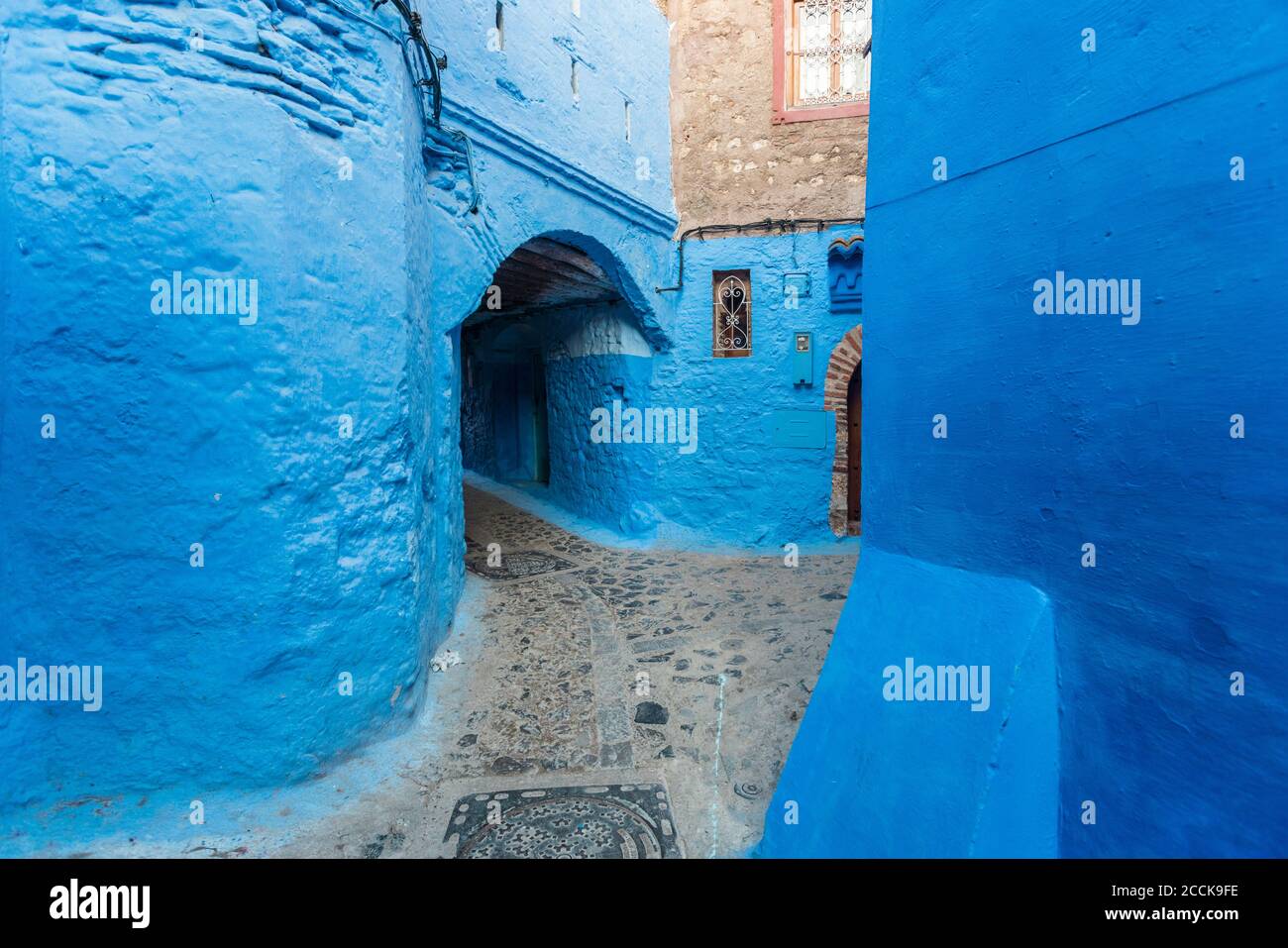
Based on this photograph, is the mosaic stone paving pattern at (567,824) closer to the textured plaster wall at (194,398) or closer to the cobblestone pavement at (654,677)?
the cobblestone pavement at (654,677)

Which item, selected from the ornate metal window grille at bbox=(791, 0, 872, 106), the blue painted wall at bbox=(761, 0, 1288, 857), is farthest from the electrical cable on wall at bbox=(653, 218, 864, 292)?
the blue painted wall at bbox=(761, 0, 1288, 857)

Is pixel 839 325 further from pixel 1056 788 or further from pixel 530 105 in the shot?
pixel 1056 788

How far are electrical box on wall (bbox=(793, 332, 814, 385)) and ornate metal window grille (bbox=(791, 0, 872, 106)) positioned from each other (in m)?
2.90

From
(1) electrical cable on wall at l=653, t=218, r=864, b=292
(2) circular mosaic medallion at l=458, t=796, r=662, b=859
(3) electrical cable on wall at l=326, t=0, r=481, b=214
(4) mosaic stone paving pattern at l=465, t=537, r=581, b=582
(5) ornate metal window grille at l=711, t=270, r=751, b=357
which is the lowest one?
(2) circular mosaic medallion at l=458, t=796, r=662, b=859

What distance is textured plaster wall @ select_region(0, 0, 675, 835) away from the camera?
2.77 m

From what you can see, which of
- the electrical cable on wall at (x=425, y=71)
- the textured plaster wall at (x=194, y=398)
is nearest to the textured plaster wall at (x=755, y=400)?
the electrical cable on wall at (x=425, y=71)

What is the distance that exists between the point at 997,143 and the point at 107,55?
12.0 feet

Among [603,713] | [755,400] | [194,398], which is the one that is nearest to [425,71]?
[194,398]

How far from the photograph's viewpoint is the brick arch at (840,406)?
25.6ft

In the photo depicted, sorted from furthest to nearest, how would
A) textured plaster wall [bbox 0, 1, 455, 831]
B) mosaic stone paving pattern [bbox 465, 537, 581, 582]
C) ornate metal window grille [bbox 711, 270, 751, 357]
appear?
1. ornate metal window grille [bbox 711, 270, 751, 357]
2. mosaic stone paving pattern [bbox 465, 537, 581, 582]
3. textured plaster wall [bbox 0, 1, 455, 831]

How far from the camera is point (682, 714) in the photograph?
4.02 meters

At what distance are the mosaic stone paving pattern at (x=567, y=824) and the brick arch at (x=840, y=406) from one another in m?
5.47

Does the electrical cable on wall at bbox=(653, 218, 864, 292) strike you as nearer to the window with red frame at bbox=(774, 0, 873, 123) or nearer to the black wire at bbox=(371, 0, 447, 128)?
the window with red frame at bbox=(774, 0, 873, 123)

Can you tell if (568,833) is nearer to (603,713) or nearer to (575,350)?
(603,713)
